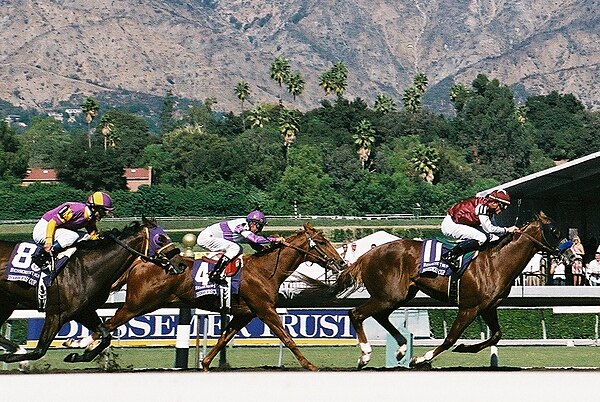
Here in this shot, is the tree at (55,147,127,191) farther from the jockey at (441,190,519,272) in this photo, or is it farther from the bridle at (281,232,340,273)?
the jockey at (441,190,519,272)

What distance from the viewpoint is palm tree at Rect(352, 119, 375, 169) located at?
99.4 meters

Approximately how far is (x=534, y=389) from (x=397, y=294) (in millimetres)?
5121

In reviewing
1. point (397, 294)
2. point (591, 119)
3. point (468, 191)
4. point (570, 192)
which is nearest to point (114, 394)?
point (397, 294)

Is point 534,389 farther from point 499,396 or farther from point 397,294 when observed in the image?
point 397,294

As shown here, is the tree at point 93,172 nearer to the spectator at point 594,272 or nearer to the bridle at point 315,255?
the spectator at point 594,272

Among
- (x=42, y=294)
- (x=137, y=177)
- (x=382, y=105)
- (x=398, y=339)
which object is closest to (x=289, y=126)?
(x=137, y=177)

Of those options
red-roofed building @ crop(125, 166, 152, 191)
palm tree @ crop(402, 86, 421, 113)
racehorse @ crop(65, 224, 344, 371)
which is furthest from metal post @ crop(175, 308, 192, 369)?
palm tree @ crop(402, 86, 421, 113)

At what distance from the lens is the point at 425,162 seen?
295 ft

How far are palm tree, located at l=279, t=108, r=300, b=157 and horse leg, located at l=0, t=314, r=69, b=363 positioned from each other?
301 ft

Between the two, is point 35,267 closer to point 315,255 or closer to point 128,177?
point 315,255

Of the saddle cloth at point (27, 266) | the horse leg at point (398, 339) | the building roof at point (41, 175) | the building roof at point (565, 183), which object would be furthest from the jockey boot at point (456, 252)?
the building roof at point (41, 175)

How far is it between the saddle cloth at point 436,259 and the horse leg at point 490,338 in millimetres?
422

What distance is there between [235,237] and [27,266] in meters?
2.15

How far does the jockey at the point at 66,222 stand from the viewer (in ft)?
30.6
